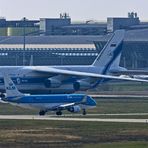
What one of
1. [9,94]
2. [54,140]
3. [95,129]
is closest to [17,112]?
[9,94]

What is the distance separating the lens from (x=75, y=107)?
90062 mm

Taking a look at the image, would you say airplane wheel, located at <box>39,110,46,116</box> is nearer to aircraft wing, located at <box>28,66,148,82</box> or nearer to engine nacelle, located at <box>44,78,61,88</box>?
aircraft wing, located at <box>28,66,148,82</box>

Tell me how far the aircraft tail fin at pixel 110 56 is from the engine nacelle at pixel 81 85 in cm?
396

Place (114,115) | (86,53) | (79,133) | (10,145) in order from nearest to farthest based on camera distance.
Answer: (10,145)
(79,133)
(114,115)
(86,53)

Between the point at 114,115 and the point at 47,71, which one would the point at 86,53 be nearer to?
the point at 47,71

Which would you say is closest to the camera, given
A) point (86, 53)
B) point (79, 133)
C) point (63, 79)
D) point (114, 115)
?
point (79, 133)

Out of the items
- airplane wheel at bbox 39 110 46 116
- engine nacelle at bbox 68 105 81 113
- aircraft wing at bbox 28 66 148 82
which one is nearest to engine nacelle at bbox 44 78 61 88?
aircraft wing at bbox 28 66 148 82

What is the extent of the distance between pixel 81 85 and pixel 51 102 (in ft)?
99.8

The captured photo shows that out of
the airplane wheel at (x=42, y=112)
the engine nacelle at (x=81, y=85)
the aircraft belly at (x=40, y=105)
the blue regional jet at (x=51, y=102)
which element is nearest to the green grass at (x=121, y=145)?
the blue regional jet at (x=51, y=102)

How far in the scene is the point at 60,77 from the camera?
121250mm

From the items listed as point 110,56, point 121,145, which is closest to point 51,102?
point 121,145

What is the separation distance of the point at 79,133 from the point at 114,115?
16.5m

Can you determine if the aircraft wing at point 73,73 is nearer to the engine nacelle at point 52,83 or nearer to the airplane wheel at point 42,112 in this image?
the engine nacelle at point 52,83

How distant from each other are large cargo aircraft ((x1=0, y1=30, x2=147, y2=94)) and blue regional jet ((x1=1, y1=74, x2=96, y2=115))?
80.6 feet
